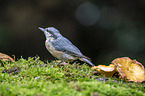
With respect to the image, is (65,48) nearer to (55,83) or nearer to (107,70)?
(107,70)

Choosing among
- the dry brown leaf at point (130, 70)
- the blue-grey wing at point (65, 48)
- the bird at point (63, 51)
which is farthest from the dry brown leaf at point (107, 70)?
the blue-grey wing at point (65, 48)

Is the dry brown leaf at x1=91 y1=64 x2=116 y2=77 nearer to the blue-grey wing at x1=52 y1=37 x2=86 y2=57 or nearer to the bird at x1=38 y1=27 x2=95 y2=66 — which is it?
the bird at x1=38 y1=27 x2=95 y2=66

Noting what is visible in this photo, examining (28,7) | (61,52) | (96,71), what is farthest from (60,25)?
(96,71)

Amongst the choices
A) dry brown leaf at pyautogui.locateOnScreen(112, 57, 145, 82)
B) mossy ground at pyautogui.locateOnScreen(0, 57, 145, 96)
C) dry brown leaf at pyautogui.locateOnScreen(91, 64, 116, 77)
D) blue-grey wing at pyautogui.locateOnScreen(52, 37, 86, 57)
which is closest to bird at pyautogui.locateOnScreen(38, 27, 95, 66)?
blue-grey wing at pyautogui.locateOnScreen(52, 37, 86, 57)

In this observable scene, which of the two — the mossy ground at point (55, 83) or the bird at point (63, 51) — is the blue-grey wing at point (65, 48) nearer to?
the bird at point (63, 51)

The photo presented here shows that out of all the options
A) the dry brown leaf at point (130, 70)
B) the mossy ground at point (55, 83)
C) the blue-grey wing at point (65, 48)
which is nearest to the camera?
the mossy ground at point (55, 83)

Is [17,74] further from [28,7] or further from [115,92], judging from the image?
[28,7]
